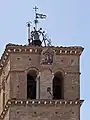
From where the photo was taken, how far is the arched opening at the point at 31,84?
2003 inches

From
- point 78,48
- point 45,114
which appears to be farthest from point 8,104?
point 78,48

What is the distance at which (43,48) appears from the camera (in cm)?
5078

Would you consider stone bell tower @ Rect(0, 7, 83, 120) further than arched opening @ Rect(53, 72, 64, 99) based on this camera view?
No

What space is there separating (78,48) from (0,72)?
18.5 ft

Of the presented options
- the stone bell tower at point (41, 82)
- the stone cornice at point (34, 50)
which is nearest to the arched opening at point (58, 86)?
the stone bell tower at point (41, 82)

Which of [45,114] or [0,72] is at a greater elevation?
[0,72]

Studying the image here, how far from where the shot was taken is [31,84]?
168 feet

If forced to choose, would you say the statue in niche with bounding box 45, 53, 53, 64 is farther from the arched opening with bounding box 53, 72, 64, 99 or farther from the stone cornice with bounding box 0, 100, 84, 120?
the stone cornice with bounding box 0, 100, 84, 120

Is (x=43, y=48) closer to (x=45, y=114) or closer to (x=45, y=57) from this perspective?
(x=45, y=57)

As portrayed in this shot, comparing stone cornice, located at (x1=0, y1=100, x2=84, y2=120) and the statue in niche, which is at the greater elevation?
the statue in niche

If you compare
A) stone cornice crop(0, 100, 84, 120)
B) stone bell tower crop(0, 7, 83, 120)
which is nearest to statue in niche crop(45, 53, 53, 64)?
stone bell tower crop(0, 7, 83, 120)

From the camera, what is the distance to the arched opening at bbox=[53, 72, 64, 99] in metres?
51.3

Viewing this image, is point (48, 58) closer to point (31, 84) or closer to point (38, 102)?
point (31, 84)

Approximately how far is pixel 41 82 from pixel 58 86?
1.62 m
